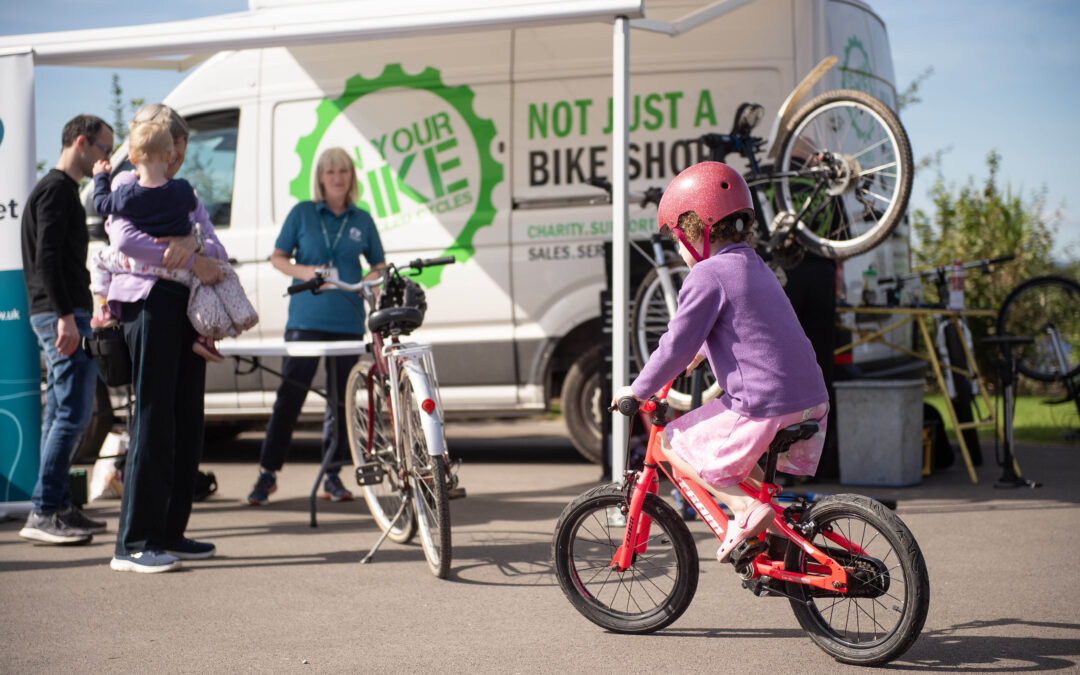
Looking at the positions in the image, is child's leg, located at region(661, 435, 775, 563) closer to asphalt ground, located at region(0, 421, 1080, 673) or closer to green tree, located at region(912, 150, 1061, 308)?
asphalt ground, located at region(0, 421, 1080, 673)

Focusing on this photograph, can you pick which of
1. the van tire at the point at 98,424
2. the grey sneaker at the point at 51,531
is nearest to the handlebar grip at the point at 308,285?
the grey sneaker at the point at 51,531

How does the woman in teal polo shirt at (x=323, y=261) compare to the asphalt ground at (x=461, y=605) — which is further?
the woman in teal polo shirt at (x=323, y=261)

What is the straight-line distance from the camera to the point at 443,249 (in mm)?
7543

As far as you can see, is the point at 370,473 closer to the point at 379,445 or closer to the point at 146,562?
the point at 379,445

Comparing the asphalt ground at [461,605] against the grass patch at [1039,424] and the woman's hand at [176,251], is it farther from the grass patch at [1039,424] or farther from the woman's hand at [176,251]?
the grass patch at [1039,424]

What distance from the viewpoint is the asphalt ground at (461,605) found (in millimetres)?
3543

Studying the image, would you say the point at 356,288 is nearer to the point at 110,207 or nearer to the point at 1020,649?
the point at 110,207

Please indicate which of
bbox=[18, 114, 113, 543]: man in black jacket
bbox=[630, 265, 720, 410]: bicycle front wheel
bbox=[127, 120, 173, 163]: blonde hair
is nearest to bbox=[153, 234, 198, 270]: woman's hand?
bbox=[127, 120, 173, 163]: blonde hair

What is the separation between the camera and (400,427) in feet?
16.2

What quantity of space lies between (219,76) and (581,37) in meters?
2.70

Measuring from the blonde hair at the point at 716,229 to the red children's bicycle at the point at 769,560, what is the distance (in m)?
0.53

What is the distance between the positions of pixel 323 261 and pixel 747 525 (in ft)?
12.1

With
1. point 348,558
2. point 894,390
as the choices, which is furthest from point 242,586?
point 894,390

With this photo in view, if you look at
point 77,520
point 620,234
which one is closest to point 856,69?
point 620,234
